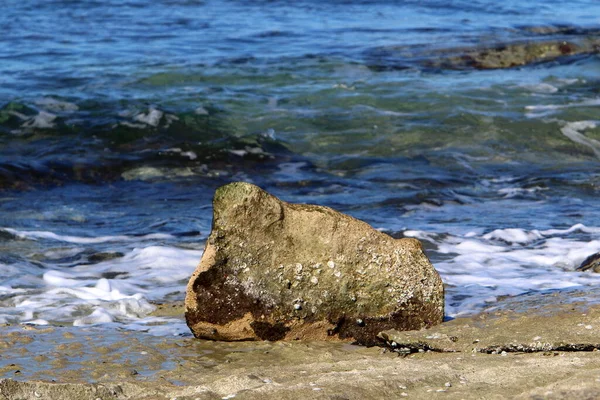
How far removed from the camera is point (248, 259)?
4035 mm

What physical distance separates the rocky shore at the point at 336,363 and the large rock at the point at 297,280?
0.10 meters

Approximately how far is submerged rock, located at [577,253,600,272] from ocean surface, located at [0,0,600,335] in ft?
0.38

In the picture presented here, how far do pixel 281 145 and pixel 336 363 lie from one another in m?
6.35

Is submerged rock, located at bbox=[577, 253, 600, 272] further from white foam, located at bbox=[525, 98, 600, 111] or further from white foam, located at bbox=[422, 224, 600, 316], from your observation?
white foam, located at bbox=[525, 98, 600, 111]

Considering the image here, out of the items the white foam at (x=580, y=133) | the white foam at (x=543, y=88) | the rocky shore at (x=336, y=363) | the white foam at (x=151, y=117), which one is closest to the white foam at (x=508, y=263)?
the rocky shore at (x=336, y=363)

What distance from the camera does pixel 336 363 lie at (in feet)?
11.6

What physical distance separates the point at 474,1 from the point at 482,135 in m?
13.6

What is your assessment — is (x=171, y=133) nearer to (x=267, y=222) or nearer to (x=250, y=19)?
(x=267, y=222)

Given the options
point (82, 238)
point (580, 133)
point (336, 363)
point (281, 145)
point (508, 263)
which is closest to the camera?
point (336, 363)

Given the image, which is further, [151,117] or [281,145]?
[151,117]

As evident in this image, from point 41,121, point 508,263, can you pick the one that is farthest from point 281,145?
point 508,263

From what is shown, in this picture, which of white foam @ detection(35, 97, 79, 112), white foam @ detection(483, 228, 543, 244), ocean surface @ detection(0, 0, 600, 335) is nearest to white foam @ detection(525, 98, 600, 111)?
ocean surface @ detection(0, 0, 600, 335)

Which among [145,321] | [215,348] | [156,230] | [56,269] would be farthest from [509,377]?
[156,230]

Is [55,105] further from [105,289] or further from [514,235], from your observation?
[514,235]
